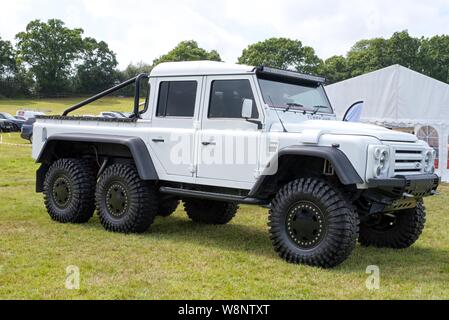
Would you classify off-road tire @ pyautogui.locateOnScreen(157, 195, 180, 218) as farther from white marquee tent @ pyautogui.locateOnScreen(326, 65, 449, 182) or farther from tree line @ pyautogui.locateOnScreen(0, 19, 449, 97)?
tree line @ pyautogui.locateOnScreen(0, 19, 449, 97)

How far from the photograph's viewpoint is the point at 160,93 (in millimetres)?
7906

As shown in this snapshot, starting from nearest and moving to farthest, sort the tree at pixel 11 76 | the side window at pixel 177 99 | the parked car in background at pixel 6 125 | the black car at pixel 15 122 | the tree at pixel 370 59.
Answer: the side window at pixel 177 99
the parked car in background at pixel 6 125
the black car at pixel 15 122
the tree at pixel 11 76
the tree at pixel 370 59

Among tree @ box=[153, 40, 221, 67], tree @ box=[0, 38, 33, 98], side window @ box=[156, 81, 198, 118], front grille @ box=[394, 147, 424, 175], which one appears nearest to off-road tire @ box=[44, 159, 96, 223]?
side window @ box=[156, 81, 198, 118]

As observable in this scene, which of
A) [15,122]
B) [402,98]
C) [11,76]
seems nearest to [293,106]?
[402,98]

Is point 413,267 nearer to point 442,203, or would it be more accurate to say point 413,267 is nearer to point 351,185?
point 351,185

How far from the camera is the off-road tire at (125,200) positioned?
779cm

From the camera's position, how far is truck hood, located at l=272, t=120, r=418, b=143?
20.6 feet

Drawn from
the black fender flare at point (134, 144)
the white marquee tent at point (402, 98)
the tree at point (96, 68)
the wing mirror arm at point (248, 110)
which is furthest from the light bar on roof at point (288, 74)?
the tree at point (96, 68)

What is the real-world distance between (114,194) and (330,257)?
3344mm

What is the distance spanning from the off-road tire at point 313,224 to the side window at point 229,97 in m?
1.13

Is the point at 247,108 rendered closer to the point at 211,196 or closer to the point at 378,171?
the point at 211,196

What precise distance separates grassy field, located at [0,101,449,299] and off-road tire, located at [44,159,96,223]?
0.74ft

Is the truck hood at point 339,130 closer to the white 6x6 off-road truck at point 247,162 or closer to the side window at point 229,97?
the white 6x6 off-road truck at point 247,162
